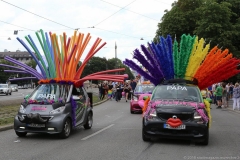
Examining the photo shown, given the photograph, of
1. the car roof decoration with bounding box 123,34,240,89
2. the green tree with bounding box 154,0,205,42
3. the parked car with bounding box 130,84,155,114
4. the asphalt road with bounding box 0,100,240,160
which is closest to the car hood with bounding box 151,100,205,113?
the asphalt road with bounding box 0,100,240,160

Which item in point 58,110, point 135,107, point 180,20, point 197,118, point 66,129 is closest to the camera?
point 197,118

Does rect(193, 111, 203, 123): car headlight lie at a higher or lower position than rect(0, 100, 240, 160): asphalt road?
higher

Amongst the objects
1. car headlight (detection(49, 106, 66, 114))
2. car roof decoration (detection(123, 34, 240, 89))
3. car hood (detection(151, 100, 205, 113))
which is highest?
car roof decoration (detection(123, 34, 240, 89))

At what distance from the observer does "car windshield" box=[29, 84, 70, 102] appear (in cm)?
1076

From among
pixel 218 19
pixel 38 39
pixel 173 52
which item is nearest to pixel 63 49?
pixel 38 39

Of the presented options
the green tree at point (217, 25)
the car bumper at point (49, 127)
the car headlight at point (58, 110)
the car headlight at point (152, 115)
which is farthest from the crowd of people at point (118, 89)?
the car headlight at point (152, 115)

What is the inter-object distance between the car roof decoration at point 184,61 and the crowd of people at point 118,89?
1760 centimetres

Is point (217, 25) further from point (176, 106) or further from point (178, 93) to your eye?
point (176, 106)

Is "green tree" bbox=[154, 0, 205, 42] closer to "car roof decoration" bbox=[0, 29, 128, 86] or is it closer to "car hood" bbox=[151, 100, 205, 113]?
"car roof decoration" bbox=[0, 29, 128, 86]

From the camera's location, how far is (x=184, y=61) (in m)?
11.0

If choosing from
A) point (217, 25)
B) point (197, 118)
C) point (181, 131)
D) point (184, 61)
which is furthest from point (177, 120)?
point (217, 25)

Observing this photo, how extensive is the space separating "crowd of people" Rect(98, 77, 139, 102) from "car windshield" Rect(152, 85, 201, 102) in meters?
18.3

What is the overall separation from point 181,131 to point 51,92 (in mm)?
4230

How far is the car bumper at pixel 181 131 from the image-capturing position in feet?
29.8
